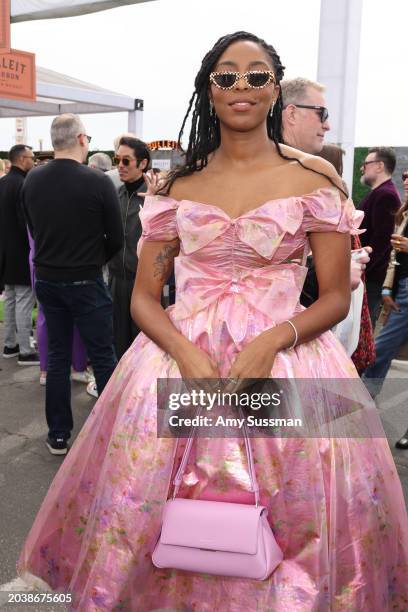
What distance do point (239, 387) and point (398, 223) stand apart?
2.84 metres

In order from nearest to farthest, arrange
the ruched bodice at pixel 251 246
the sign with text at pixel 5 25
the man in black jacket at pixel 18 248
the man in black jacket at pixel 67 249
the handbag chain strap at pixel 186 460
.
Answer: the handbag chain strap at pixel 186 460
the ruched bodice at pixel 251 246
the man in black jacket at pixel 67 249
the man in black jacket at pixel 18 248
the sign with text at pixel 5 25

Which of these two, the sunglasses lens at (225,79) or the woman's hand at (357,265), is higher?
the sunglasses lens at (225,79)

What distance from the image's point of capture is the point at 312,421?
67.2 inches

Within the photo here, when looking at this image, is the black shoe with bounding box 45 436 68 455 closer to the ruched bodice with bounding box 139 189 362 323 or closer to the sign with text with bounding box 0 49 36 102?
the ruched bodice with bounding box 139 189 362 323

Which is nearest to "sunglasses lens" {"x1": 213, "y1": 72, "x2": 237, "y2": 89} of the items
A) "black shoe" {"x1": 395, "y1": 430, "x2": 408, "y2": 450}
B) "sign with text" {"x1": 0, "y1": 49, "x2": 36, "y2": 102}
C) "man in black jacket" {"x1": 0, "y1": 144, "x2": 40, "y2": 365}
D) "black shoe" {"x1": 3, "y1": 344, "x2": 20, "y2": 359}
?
"black shoe" {"x1": 395, "y1": 430, "x2": 408, "y2": 450}

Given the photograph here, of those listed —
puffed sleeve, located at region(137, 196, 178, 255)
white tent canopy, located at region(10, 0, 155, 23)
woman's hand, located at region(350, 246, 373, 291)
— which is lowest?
woman's hand, located at region(350, 246, 373, 291)

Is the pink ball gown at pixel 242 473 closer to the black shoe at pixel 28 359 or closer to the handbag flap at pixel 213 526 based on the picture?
the handbag flap at pixel 213 526

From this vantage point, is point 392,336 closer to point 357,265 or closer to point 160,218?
point 357,265

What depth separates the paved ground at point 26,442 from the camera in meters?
2.83

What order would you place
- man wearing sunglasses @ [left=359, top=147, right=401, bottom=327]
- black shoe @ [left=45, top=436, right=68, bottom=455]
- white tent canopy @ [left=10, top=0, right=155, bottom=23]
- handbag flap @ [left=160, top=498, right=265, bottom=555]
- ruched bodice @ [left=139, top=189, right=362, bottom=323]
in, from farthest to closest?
white tent canopy @ [left=10, top=0, right=155, bottom=23]
man wearing sunglasses @ [left=359, top=147, right=401, bottom=327]
black shoe @ [left=45, top=436, right=68, bottom=455]
ruched bodice @ [left=139, top=189, right=362, bottom=323]
handbag flap @ [left=160, top=498, right=265, bottom=555]

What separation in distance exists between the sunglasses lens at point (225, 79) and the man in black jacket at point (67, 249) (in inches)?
71.8

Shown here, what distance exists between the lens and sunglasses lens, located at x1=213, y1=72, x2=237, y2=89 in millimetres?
1737

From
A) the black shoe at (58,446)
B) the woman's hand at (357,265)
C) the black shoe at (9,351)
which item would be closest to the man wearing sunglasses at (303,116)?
the woman's hand at (357,265)

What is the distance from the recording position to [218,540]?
148 cm
